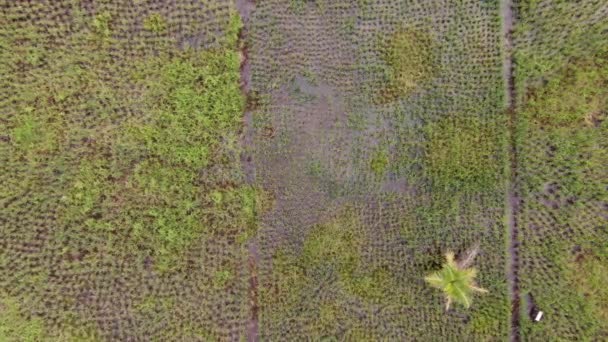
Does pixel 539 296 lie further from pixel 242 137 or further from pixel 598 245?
pixel 242 137

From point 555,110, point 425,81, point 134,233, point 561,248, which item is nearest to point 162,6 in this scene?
point 134,233

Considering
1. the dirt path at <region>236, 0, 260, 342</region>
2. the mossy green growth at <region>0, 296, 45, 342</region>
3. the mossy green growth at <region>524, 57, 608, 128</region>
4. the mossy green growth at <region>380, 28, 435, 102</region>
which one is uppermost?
the mossy green growth at <region>524, 57, 608, 128</region>

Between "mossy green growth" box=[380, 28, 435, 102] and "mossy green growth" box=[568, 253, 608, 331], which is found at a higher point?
"mossy green growth" box=[380, 28, 435, 102]

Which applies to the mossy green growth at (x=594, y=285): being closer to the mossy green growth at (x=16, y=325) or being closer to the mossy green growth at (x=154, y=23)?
the mossy green growth at (x=154, y=23)

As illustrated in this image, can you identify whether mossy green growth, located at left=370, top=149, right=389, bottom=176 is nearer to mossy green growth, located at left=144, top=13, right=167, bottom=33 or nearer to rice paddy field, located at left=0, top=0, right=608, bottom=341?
rice paddy field, located at left=0, top=0, right=608, bottom=341

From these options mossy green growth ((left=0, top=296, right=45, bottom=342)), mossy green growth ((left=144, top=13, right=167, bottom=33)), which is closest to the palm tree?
mossy green growth ((left=144, top=13, right=167, bottom=33))

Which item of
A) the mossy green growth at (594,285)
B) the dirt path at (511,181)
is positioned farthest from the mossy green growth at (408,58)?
the mossy green growth at (594,285)
